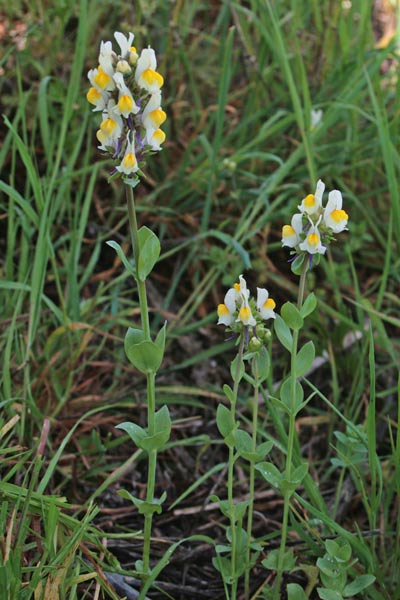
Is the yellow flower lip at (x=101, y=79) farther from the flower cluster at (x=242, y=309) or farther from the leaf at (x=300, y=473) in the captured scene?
the leaf at (x=300, y=473)

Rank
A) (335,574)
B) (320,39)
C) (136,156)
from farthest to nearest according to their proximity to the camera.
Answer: (320,39) → (335,574) → (136,156)

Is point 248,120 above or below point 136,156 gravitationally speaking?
below

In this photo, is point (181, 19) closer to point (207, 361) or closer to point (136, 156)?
point (207, 361)

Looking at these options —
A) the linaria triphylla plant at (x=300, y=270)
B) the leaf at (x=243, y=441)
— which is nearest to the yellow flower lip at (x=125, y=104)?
the linaria triphylla plant at (x=300, y=270)

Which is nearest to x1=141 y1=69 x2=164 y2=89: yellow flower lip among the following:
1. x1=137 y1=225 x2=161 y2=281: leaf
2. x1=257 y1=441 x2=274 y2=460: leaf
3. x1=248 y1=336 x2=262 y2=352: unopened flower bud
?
x1=137 y1=225 x2=161 y2=281: leaf

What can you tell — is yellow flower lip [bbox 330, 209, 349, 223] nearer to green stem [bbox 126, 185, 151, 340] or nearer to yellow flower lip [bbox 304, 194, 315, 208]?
yellow flower lip [bbox 304, 194, 315, 208]

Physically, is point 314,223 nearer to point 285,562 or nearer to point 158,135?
point 158,135

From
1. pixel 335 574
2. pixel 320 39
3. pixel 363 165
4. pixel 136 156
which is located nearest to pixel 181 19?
pixel 320 39
